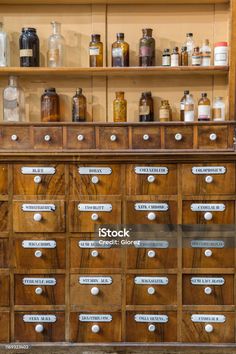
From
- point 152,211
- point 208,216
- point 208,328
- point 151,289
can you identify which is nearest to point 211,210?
point 208,216

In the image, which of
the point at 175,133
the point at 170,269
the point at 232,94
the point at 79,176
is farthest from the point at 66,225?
the point at 232,94

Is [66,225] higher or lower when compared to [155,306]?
higher

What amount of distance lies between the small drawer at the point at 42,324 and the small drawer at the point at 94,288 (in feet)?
0.44

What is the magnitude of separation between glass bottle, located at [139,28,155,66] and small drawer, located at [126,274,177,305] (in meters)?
1.22

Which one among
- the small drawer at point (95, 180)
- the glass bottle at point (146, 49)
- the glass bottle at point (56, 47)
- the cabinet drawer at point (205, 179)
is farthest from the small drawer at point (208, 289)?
the glass bottle at point (56, 47)

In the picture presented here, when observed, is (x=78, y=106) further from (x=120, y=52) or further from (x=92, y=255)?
(x=92, y=255)

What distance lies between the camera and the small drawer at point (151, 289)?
2295 millimetres

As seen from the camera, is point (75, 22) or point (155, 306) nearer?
point (155, 306)

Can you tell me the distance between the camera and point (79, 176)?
227cm

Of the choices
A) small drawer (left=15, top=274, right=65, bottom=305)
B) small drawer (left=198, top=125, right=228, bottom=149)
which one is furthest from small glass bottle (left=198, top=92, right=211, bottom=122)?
small drawer (left=15, top=274, right=65, bottom=305)

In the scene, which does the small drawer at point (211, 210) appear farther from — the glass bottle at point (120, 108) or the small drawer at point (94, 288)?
the glass bottle at point (120, 108)

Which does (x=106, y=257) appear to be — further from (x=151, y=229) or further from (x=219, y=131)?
(x=219, y=131)

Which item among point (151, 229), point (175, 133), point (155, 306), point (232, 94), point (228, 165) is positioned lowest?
point (155, 306)

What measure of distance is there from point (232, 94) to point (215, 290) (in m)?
1.09
